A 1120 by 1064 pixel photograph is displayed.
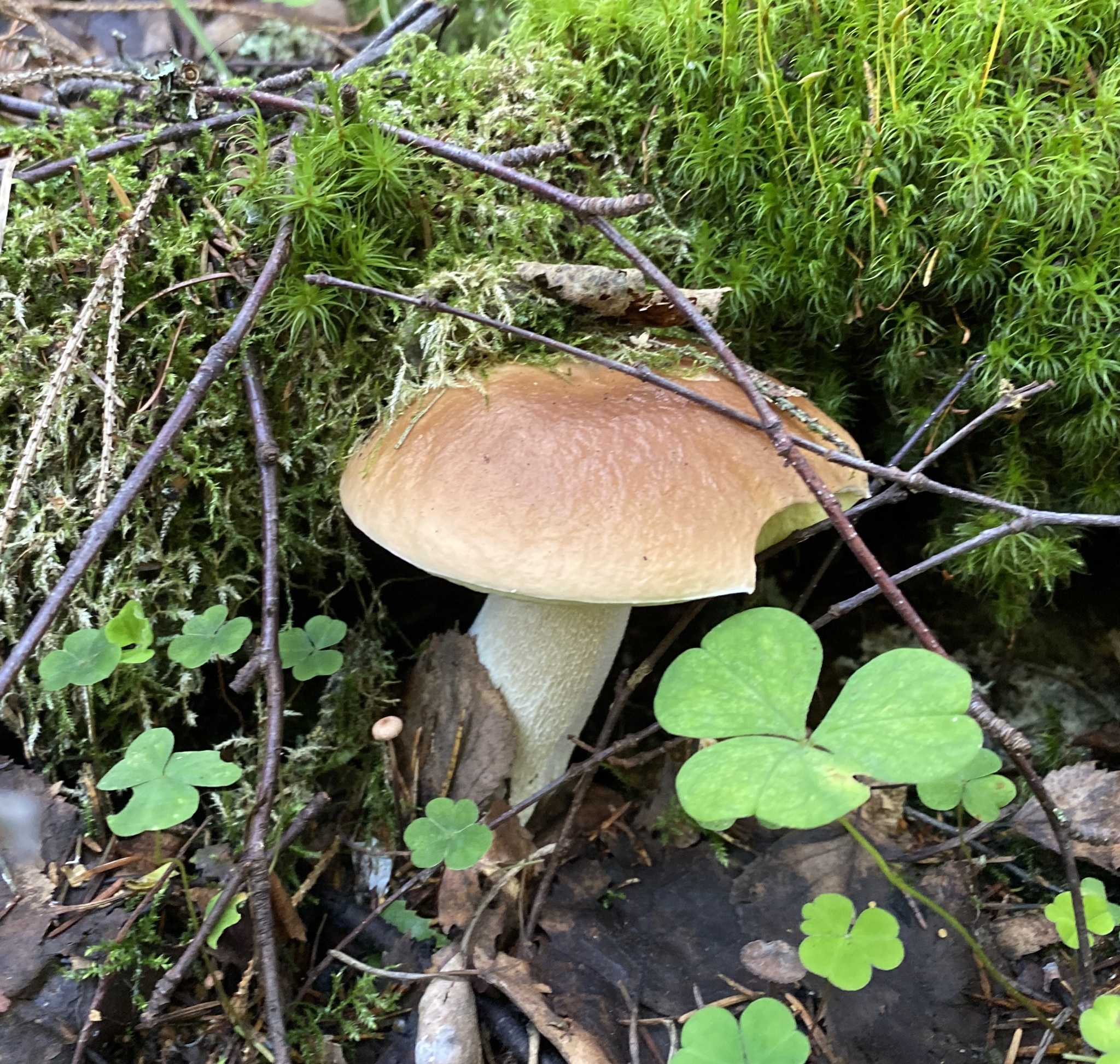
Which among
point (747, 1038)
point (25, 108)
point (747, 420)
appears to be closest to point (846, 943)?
point (747, 1038)

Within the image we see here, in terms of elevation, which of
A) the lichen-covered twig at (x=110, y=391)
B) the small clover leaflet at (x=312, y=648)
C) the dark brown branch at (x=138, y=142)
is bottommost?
the small clover leaflet at (x=312, y=648)

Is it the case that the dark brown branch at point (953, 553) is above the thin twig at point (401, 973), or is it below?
above

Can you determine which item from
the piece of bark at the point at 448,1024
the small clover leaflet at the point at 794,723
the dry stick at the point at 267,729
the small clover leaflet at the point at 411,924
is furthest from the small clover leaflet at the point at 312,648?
the small clover leaflet at the point at 794,723

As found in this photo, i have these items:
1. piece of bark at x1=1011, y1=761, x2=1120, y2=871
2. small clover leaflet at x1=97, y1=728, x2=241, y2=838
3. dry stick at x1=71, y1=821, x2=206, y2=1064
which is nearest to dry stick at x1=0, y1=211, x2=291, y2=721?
small clover leaflet at x1=97, y1=728, x2=241, y2=838

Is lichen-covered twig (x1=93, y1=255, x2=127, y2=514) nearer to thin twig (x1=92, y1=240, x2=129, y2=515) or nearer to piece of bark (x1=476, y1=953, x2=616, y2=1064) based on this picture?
thin twig (x1=92, y1=240, x2=129, y2=515)

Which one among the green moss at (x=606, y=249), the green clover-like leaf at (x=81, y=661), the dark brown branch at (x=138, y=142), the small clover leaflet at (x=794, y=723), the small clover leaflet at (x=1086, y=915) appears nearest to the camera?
the small clover leaflet at (x=794, y=723)

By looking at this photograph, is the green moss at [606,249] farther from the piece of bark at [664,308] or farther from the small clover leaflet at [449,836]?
the small clover leaflet at [449,836]

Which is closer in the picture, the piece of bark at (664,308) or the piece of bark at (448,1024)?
the piece of bark at (448,1024)
